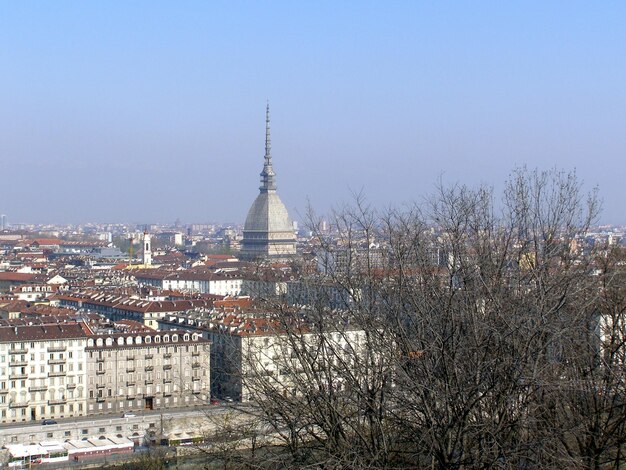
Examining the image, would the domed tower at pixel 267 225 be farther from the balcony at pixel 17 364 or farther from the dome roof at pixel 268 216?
the balcony at pixel 17 364

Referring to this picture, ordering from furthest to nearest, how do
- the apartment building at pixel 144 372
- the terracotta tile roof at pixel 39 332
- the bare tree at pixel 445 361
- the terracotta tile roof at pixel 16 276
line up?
the terracotta tile roof at pixel 16 276 < the apartment building at pixel 144 372 < the terracotta tile roof at pixel 39 332 < the bare tree at pixel 445 361

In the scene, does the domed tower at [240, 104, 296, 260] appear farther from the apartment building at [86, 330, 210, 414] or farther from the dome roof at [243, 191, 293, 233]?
the apartment building at [86, 330, 210, 414]

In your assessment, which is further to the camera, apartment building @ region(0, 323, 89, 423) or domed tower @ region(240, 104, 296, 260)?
domed tower @ region(240, 104, 296, 260)

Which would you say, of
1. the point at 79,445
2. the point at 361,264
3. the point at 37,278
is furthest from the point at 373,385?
the point at 37,278

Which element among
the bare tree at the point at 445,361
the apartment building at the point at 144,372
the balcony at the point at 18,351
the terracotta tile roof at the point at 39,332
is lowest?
the apartment building at the point at 144,372

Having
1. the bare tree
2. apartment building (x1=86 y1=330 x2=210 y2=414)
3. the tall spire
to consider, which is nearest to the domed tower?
the tall spire

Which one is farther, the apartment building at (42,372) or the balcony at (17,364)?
the balcony at (17,364)

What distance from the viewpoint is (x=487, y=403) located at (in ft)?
18.5

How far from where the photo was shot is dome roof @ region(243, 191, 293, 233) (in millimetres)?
65438

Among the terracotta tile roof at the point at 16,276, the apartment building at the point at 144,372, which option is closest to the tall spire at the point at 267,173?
the terracotta tile roof at the point at 16,276

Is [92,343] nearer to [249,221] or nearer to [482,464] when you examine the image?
[482,464]

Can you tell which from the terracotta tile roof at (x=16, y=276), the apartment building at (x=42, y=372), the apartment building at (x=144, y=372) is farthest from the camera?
the terracotta tile roof at (x=16, y=276)

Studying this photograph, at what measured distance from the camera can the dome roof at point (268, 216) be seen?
65.4 metres

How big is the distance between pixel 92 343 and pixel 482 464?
1691cm
